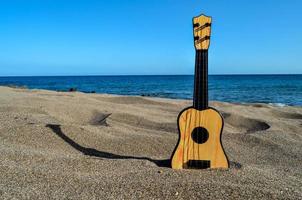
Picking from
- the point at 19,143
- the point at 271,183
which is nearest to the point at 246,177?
the point at 271,183

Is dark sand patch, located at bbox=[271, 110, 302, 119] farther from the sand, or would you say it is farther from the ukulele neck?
the ukulele neck

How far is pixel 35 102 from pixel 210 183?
674cm

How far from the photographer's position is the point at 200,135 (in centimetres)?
454

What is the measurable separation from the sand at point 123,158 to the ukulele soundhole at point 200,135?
375mm

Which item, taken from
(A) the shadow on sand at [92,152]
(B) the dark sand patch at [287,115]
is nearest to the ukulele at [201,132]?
(A) the shadow on sand at [92,152]

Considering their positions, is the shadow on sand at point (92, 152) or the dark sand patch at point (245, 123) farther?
the dark sand patch at point (245, 123)

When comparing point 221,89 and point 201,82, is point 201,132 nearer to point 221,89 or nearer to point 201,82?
point 201,82

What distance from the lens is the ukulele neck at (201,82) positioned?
4.52 m

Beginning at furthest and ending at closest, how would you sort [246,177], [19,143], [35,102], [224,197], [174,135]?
[35,102]
[174,135]
[19,143]
[246,177]
[224,197]

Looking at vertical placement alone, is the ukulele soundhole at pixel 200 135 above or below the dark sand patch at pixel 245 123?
above

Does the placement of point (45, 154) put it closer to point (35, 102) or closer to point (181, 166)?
point (181, 166)

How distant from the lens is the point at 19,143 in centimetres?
553

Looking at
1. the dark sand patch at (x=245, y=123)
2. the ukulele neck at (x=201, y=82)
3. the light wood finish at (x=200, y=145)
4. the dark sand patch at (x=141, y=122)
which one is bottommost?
the dark sand patch at (x=245, y=123)

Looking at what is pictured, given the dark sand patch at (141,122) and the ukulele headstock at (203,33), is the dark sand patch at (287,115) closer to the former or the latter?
the dark sand patch at (141,122)
